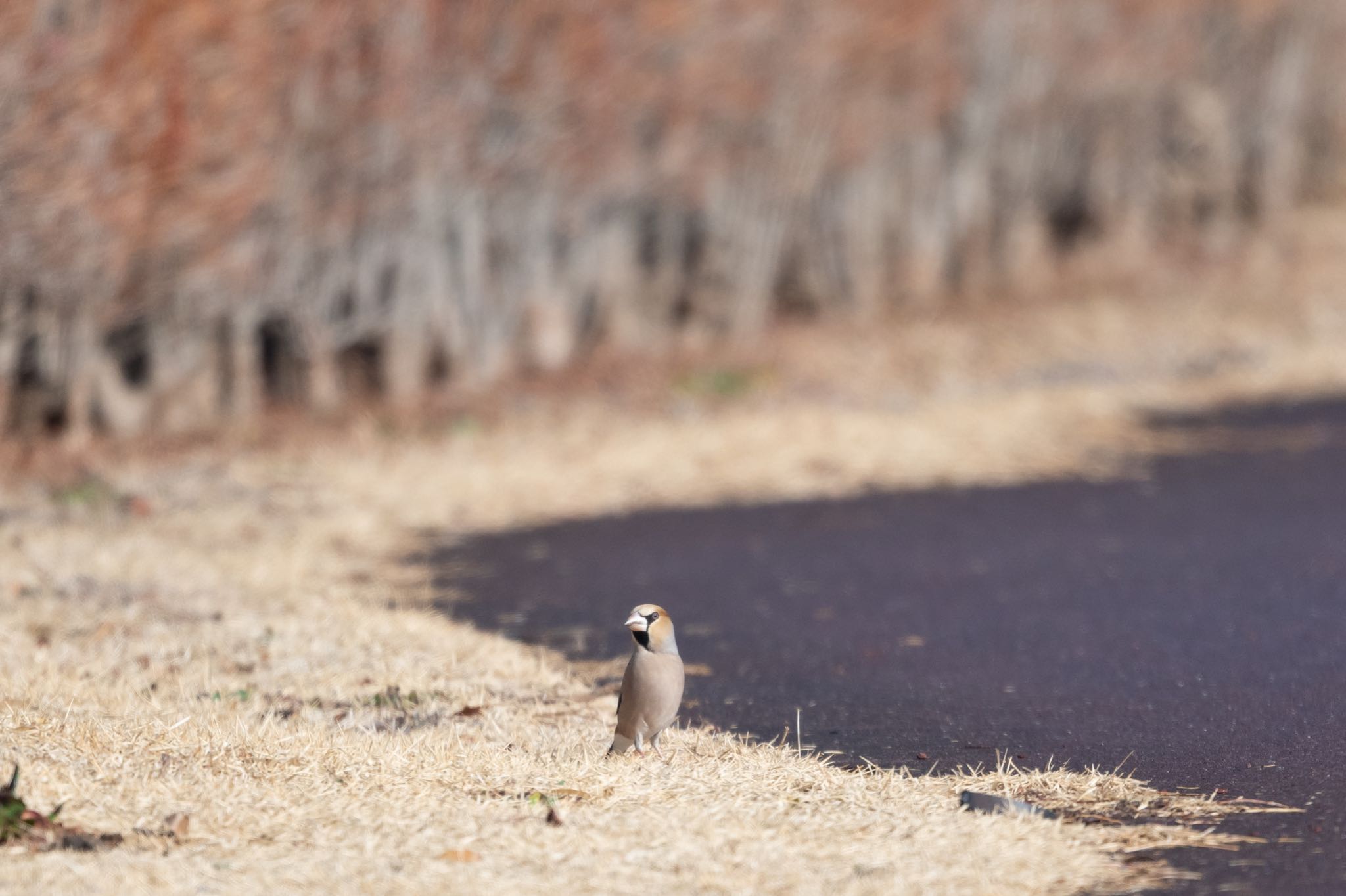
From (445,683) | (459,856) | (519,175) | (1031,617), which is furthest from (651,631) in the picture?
(519,175)

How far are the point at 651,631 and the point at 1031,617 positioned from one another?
11.4 ft

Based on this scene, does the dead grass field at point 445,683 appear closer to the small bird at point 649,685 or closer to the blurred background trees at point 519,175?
the small bird at point 649,685

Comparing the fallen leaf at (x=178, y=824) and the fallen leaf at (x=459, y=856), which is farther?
the fallen leaf at (x=178, y=824)

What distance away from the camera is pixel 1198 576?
10.3 metres

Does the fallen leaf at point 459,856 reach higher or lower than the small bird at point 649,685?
lower

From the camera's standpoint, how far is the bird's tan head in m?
6.50

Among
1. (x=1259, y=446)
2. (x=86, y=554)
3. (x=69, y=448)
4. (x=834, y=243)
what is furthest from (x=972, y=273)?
(x=86, y=554)

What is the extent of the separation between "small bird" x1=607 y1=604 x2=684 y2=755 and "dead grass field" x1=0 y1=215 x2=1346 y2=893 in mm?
159

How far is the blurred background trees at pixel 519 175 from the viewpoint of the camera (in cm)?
1416

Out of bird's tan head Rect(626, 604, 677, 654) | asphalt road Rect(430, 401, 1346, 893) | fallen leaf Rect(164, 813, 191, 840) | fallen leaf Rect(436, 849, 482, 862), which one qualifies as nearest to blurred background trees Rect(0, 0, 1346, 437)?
asphalt road Rect(430, 401, 1346, 893)

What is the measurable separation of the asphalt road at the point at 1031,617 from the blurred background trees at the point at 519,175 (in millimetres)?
4479

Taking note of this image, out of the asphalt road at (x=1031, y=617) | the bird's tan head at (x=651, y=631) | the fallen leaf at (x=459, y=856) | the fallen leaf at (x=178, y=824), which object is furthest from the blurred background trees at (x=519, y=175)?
the fallen leaf at (x=459, y=856)

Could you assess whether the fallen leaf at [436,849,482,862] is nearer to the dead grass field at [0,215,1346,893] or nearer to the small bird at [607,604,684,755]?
the dead grass field at [0,215,1346,893]

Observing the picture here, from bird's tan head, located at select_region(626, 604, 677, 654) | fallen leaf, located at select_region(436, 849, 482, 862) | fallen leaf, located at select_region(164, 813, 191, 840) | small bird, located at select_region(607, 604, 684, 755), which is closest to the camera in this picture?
fallen leaf, located at select_region(436, 849, 482, 862)
